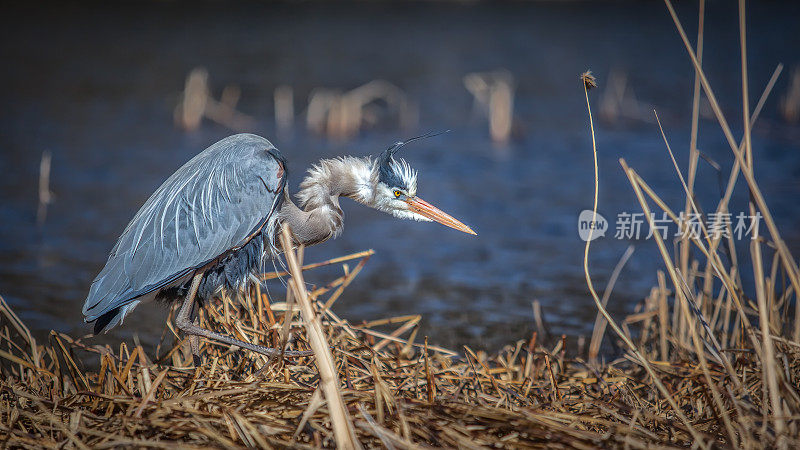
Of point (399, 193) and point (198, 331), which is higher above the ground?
point (399, 193)

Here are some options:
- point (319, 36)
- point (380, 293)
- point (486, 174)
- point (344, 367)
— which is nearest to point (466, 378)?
point (344, 367)

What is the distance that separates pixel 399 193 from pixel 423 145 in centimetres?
800

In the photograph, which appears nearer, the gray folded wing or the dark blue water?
the gray folded wing

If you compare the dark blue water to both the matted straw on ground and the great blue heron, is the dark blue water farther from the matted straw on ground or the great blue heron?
the matted straw on ground

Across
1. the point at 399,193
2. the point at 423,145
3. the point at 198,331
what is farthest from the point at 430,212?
the point at 423,145

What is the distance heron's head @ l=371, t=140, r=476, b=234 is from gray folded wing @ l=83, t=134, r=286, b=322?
0.49 metres

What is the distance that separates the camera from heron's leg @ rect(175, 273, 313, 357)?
122 inches

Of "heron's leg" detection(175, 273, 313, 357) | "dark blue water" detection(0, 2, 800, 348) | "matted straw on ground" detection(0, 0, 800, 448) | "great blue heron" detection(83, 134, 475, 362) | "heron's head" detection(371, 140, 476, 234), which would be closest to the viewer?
"matted straw on ground" detection(0, 0, 800, 448)

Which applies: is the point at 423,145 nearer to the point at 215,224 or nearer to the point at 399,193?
the point at 399,193

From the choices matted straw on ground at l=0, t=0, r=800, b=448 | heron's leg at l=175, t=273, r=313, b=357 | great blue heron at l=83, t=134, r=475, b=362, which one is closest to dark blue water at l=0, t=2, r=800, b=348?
great blue heron at l=83, t=134, r=475, b=362

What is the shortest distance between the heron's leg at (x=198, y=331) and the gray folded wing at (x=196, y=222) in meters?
0.10

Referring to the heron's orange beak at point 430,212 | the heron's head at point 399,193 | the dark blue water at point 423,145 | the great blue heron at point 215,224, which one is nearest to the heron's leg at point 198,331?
the great blue heron at point 215,224

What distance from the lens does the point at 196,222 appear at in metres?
3.58

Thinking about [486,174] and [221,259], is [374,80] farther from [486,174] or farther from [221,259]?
[221,259]
